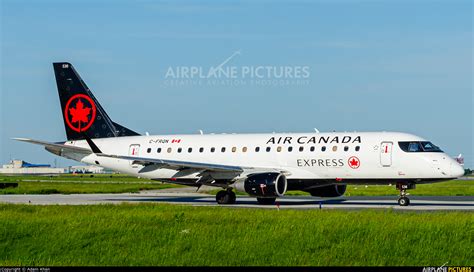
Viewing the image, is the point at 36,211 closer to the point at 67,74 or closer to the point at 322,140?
the point at 322,140

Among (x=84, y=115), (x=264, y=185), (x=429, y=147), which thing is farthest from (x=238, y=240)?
(x=84, y=115)

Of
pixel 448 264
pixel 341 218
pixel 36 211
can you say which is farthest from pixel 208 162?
pixel 448 264

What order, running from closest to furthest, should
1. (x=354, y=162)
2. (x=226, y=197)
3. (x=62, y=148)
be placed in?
(x=354, y=162), (x=226, y=197), (x=62, y=148)

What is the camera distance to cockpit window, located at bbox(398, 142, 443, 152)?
4075 cm

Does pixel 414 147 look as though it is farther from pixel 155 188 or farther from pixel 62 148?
pixel 155 188

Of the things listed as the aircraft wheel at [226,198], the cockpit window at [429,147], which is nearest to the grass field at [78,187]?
the aircraft wheel at [226,198]

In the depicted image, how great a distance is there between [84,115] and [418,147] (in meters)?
21.7

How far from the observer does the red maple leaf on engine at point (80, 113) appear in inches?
2020

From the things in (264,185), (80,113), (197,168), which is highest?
(80,113)

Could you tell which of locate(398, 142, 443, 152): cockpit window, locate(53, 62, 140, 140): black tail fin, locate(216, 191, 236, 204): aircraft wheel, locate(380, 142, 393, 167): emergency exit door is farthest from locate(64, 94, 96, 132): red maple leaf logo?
locate(398, 142, 443, 152): cockpit window

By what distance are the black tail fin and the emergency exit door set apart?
17.4 m

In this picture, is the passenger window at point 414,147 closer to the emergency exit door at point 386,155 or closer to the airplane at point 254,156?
the airplane at point 254,156

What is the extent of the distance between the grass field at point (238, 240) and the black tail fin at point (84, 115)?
22.0 metres

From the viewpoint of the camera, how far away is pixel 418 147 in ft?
134
